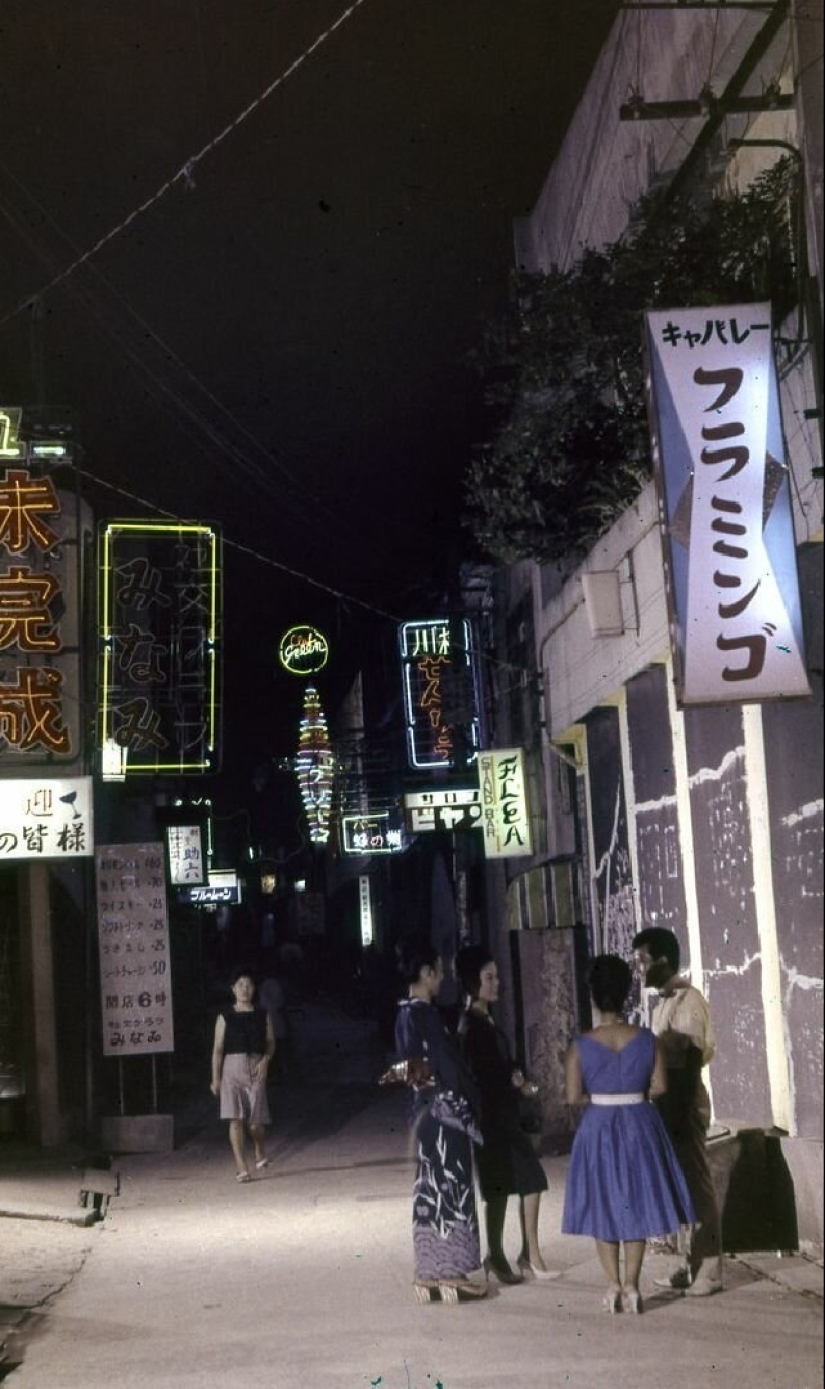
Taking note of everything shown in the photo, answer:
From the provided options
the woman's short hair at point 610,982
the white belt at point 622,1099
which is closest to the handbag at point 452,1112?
the white belt at point 622,1099

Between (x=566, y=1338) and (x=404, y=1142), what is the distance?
11.2 m

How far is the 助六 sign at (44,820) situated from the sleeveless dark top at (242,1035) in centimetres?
311

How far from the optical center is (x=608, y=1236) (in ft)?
27.5

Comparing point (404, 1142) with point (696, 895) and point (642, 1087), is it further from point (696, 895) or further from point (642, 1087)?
point (642, 1087)

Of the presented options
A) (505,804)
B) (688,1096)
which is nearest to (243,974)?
(505,804)

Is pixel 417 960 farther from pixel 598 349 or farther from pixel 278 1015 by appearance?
pixel 278 1015

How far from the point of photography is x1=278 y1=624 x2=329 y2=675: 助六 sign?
122ft

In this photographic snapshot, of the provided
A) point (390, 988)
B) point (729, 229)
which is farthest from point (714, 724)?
point (390, 988)

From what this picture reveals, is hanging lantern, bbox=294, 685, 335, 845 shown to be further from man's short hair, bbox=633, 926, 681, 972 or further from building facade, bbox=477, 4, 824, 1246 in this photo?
man's short hair, bbox=633, 926, 681, 972

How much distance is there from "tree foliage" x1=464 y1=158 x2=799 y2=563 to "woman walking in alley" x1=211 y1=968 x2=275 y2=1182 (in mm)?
5881

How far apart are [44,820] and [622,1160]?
38.7 feet

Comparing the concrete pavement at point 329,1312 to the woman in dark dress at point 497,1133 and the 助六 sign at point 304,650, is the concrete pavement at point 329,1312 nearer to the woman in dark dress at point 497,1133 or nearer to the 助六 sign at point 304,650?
the woman in dark dress at point 497,1133

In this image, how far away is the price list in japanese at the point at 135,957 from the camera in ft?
62.6

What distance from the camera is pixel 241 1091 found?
1683 centimetres
